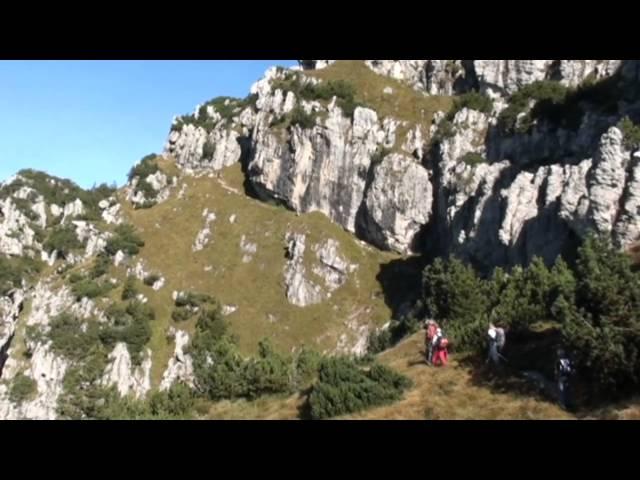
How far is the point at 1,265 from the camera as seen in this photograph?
114812mm

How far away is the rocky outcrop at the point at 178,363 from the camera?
84250 millimetres

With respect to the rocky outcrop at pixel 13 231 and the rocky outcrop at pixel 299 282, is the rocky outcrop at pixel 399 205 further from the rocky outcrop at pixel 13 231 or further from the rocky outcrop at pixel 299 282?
the rocky outcrop at pixel 13 231

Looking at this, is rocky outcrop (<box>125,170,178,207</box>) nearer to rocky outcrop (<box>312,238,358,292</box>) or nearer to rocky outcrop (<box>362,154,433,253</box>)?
rocky outcrop (<box>312,238,358,292</box>)

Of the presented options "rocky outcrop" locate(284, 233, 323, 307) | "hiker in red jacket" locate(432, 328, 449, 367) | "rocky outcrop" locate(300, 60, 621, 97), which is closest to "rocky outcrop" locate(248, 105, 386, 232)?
"rocky outcrop" locate(284, 233, 323, 307)

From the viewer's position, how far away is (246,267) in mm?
107375

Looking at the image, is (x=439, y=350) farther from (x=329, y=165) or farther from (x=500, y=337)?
(x=329, y=165)

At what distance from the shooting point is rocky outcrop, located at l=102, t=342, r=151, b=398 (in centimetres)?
8425

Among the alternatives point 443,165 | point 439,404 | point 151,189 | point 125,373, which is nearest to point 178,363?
point 125,373

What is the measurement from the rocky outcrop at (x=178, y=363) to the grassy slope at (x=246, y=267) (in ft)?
5.44

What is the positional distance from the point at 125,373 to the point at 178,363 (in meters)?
8.07

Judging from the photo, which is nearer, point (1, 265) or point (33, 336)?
point (33, 336)

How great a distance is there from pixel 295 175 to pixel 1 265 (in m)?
63.7
